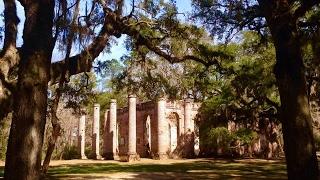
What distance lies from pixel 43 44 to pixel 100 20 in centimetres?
702

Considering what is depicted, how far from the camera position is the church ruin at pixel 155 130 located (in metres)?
37.2

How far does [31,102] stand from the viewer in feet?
18.7

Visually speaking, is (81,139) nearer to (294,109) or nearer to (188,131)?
(188,131)

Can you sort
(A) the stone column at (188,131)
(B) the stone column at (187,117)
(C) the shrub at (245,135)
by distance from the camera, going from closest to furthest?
(C) the shrub at (245,135)
(A) the stone column at (188,131)
(B) the stone column at (187,117)

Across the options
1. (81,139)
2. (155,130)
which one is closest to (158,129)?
(155,130)

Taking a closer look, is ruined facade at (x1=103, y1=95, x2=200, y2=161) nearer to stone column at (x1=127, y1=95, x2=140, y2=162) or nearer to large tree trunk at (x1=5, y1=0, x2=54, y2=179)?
stone column at (x1=127, y1=95, x2=140, y2=162)

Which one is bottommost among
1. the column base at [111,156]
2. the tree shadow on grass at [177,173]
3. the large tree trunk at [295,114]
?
the tree shadow on grass at [177,173]

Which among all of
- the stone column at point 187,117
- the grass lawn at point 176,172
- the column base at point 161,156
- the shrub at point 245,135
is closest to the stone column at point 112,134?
the column base at point 161,156

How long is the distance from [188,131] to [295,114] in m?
33.1

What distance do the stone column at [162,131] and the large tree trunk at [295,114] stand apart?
2953 centimetres

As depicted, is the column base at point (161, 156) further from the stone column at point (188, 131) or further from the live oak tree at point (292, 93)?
the live oak tree at point (292, 93)

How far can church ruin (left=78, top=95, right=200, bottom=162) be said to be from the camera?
1467 inches

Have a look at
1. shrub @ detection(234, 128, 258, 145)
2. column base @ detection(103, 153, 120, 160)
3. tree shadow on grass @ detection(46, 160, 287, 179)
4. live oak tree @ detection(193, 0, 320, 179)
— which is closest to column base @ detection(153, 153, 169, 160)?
column base @ detection(103, 153, 120, 160)

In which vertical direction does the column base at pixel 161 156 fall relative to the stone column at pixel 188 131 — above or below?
below
